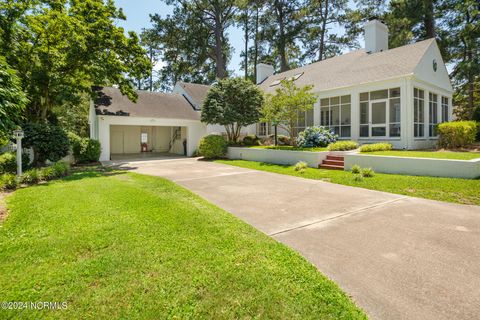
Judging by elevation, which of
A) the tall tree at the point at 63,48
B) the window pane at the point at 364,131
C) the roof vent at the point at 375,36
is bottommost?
the window pane at the point at 364,131

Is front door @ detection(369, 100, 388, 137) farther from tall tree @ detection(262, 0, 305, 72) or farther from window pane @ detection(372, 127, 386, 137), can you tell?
tall tree @ detection(262, 0, 305, 72)

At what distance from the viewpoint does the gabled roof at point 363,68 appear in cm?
1362

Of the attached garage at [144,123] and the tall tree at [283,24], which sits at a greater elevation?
the tall tree at [283,24]

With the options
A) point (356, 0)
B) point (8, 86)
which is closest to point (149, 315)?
point (8, 86)

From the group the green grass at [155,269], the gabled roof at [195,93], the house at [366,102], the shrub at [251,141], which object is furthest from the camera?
the gabled roof at [195,93]

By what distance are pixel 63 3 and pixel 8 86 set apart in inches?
423

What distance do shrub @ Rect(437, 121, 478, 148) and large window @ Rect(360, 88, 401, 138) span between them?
229 centimetres

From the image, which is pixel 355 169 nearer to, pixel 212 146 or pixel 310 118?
pixel 310 118

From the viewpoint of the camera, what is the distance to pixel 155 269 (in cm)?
301

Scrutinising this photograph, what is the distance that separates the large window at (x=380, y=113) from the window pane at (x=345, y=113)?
0.76 meters

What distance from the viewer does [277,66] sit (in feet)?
111

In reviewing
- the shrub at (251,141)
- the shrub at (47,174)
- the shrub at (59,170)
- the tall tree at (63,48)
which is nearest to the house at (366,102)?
the shrub at (251,141)

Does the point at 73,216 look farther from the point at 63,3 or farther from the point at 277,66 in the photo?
the point at 277,66

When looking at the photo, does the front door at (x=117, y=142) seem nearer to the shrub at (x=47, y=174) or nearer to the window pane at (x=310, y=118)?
the shrub at (x=47, y=174)
